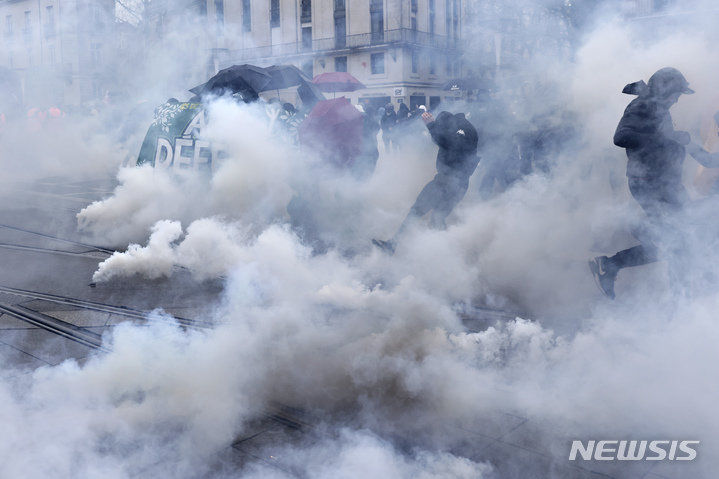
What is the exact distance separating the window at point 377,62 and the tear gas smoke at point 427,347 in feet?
13.1

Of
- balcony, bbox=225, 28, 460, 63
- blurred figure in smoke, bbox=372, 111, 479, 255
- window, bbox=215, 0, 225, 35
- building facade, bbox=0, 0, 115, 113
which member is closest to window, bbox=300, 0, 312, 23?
balcony, bbox=225, 28, 460, 63

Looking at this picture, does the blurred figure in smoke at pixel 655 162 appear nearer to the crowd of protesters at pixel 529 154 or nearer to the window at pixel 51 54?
the crowd of protesters at pixel 529 154

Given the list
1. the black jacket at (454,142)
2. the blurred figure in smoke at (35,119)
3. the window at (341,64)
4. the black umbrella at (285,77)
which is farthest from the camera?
the blurred figure in smoke at (35,119)

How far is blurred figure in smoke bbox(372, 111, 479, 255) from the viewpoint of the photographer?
6027mm

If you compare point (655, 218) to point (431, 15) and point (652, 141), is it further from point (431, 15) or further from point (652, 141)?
point (431, 15)

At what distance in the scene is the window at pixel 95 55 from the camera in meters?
8.41

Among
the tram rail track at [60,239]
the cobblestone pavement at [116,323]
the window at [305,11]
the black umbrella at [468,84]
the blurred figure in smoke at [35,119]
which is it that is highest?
the window at [305,11]

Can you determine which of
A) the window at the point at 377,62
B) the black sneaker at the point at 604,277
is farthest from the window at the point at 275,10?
the black sneaker at the point at 604,277

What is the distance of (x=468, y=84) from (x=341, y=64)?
2.41 meters

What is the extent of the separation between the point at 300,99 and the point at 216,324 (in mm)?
5998

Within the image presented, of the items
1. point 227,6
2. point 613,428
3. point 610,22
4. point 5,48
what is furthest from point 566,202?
point 5,48

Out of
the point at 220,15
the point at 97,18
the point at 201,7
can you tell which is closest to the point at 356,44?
the point at 220,15

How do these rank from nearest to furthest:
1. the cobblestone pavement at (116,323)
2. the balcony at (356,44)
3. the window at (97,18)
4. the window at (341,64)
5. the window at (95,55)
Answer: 1. the cobblestone pavement at (116,323)
2. the window at (97,18)
3. the window at (95,55)
4. the balcony at (356,44)
5. the window at (341,64)

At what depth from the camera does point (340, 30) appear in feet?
29.5
